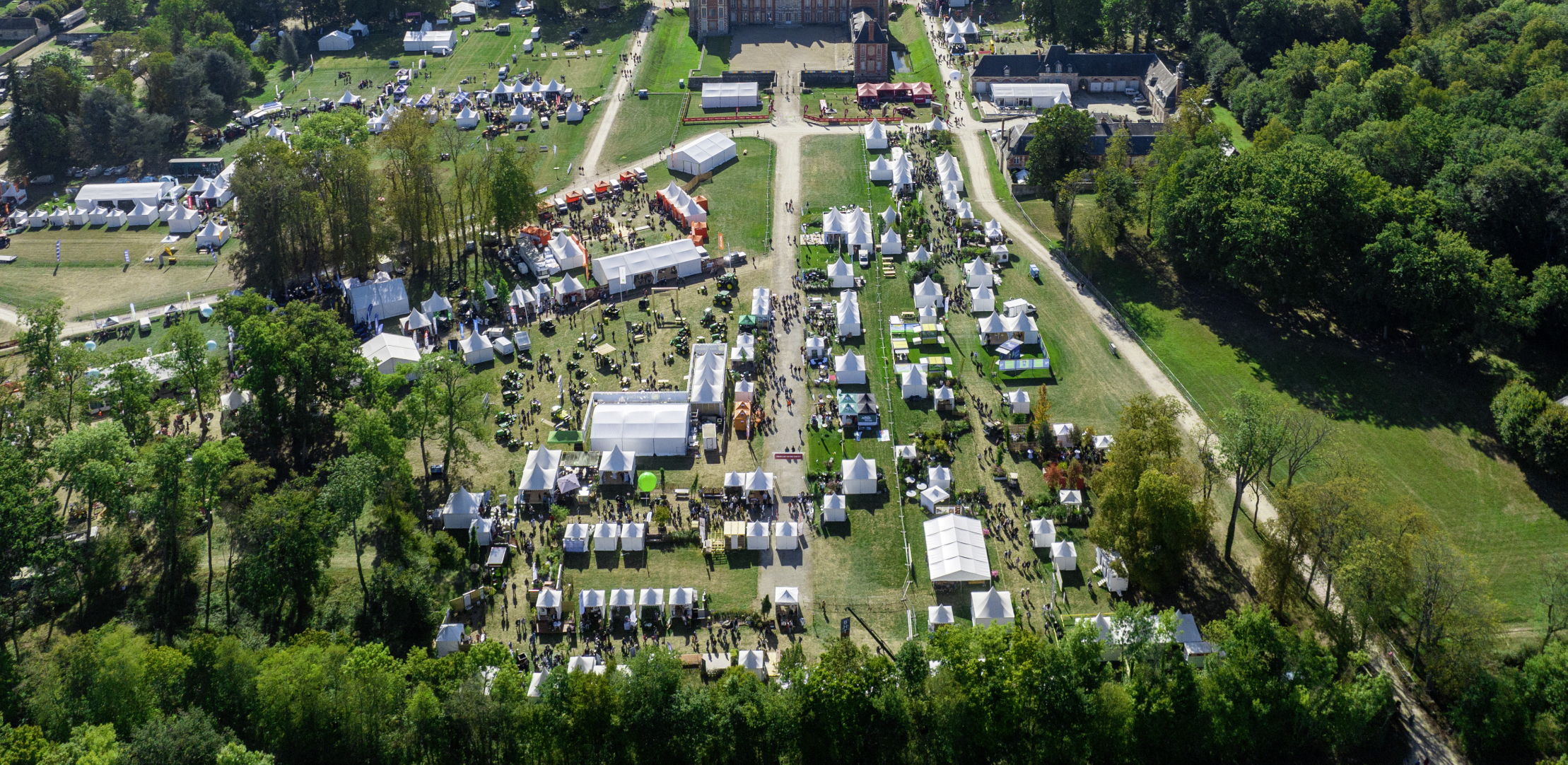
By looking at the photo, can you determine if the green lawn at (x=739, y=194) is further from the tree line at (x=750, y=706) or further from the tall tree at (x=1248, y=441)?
the tree line at (x=750, y=706)

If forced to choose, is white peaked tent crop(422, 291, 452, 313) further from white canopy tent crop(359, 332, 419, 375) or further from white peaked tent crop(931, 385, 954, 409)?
white peaked tent crop(931, 385, 954, 409)

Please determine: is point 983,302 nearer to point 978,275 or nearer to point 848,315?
point 978,275

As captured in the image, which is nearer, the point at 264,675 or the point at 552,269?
the point at 264,675

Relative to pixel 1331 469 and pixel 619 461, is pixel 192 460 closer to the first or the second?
pixel 619 461

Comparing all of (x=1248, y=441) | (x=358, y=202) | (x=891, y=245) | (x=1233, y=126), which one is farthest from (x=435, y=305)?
(x=1233, y=126)

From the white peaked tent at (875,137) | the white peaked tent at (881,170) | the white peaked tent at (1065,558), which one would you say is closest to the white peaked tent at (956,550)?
the white peaked tent at (1065,558)

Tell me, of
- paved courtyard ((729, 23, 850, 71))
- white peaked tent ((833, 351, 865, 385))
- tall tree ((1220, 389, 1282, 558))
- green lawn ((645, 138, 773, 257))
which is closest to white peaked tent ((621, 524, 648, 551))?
white peaked tent ((833, 351, 865, 385))

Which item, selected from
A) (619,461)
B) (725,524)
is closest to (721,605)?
(725,524)
